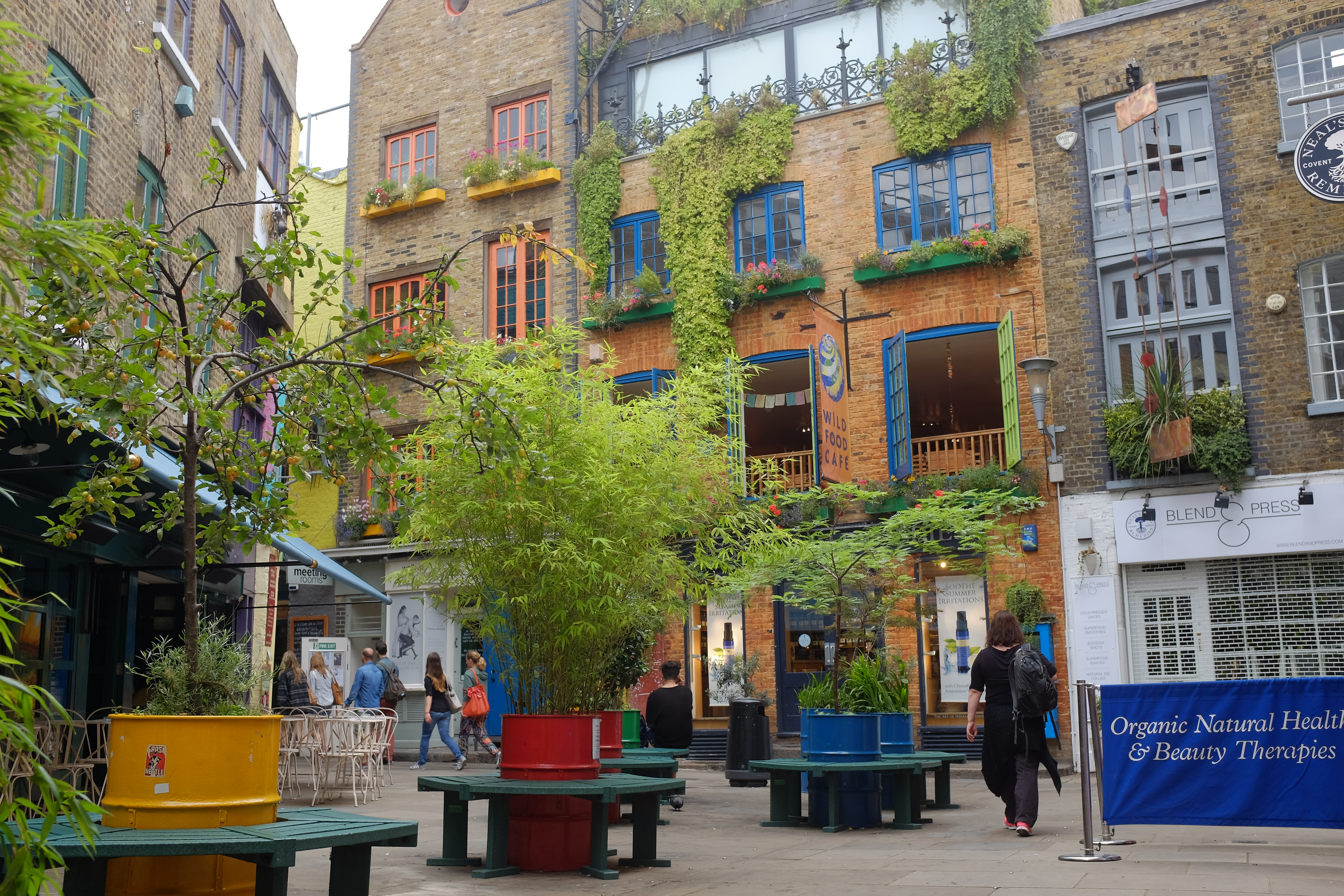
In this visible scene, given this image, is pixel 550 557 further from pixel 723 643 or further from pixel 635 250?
pixel 635 250

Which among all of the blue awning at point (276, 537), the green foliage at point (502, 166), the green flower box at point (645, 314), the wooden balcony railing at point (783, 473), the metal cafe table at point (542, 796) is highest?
the green foliage at point (502, 166)

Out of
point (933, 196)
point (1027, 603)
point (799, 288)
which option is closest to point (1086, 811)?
point (1027, 603)

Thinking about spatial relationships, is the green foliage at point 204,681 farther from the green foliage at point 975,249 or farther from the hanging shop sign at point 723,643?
the green foliage at point 975,249

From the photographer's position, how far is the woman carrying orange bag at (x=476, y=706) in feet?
58.1

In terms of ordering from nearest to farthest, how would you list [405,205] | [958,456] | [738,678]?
1. [958,456]
2. [738,678]
3. [405,205]

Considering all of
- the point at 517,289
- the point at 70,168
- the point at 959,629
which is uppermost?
the point at 517,289

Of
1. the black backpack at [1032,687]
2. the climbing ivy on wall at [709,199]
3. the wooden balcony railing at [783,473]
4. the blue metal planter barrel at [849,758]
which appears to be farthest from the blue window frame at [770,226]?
the black backpack at [1032,687]

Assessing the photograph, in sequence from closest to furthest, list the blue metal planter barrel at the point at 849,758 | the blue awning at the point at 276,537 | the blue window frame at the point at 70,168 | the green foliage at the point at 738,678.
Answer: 1. the blue awning at the point at 276,537
2. the blue metal planter barrel at the point at 849,758
3. the blue window frame at the point at 70,168
4. the green foliage at the point at 738,678

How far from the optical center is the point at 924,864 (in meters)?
8.24

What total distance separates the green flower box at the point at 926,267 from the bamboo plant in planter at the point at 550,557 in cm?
1012

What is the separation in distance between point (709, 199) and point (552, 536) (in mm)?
13674

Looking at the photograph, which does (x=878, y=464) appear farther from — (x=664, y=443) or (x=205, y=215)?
(x=205, y=215)

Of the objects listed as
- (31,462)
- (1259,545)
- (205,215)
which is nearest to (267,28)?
(205,215)

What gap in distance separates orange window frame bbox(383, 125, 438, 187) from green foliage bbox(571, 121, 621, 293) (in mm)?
3952
